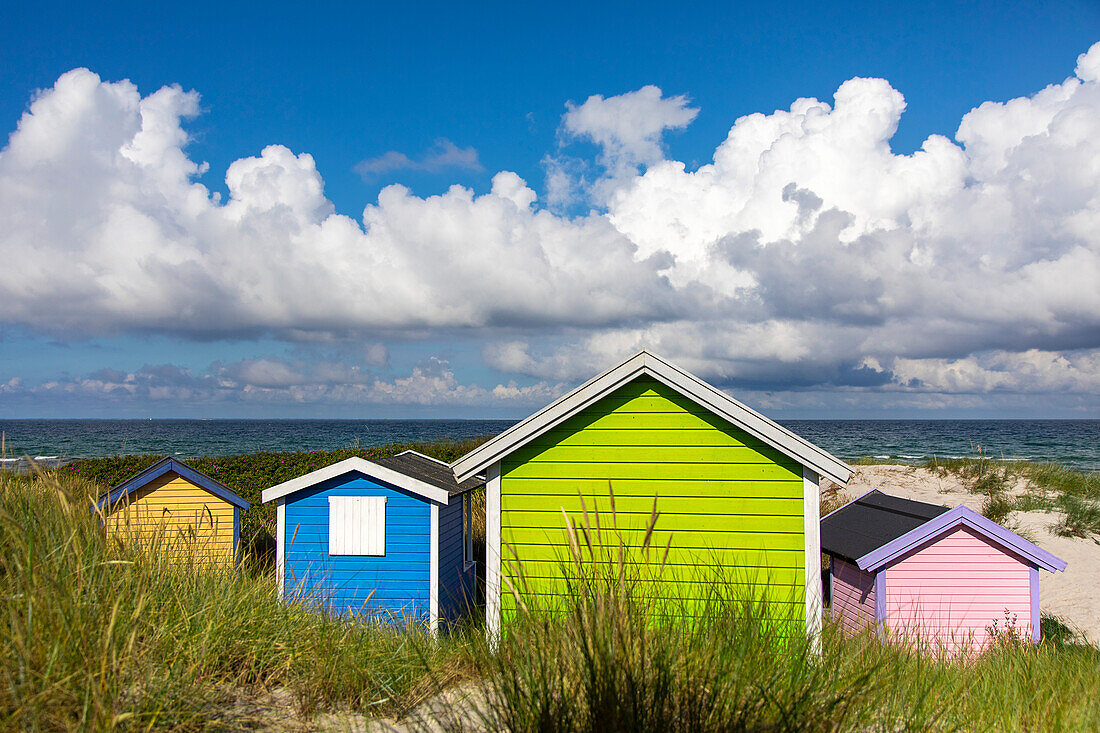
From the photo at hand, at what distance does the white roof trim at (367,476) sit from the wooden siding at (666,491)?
188 cm

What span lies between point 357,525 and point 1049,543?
17275 mm

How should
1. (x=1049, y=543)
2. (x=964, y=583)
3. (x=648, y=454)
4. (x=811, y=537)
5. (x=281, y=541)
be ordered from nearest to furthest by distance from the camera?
(x=811, y=537), (x=648, y=454), (x=964, y=583), (x=281, y=541), (x=1049, y=543)

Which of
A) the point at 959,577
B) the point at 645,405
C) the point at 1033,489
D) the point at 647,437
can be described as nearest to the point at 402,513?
the point at 647,437

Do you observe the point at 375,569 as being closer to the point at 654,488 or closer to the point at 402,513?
the point at 402,513

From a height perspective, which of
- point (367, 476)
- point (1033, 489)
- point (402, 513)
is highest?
point (367, 476)

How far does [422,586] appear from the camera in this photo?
1014 cm

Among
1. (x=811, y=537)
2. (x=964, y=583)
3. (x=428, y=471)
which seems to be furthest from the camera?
(x=428, y=471)

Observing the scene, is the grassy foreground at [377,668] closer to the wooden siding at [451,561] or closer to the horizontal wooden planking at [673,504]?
the horizontal wooden planking at [673,504]

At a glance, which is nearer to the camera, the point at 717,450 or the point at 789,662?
the point at 789,662

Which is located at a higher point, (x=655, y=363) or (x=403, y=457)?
(x=655, y=363)

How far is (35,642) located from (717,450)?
707cm

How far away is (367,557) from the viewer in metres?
10.2

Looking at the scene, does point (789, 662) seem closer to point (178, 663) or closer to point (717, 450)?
point (178, 663)

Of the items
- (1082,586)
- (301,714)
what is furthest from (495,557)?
(1082,586)
